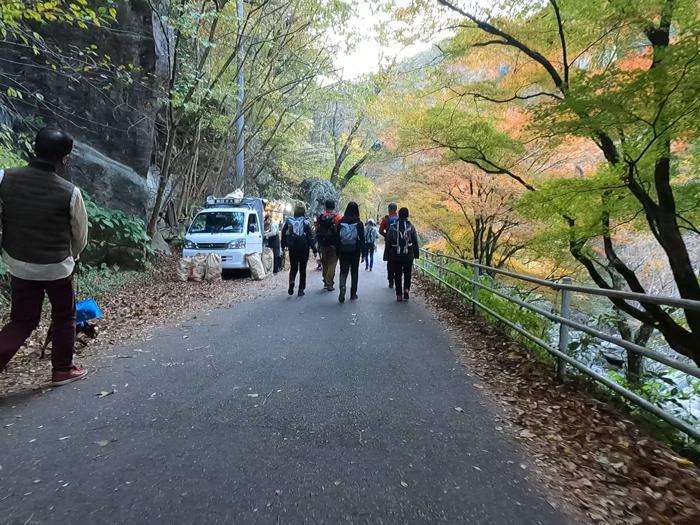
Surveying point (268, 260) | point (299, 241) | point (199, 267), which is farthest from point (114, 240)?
point (299, 241)

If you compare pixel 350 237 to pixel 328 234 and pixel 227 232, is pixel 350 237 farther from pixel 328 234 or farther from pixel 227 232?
pixel 227 232

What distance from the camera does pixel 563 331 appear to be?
12.6 ft

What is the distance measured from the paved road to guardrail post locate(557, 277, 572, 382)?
0.92 meters

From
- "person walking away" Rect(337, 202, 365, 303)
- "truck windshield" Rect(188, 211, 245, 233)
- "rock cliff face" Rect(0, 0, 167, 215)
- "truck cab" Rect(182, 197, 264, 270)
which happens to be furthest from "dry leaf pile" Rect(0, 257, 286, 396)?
"rock cliff face" Rect(0, 0, 167, 215)

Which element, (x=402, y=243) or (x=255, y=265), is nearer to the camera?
(x=402, y=243)

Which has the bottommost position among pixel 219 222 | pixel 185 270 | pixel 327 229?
pixel 185 270

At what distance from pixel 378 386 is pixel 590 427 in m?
1.82

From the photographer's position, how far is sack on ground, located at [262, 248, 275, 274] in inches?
490

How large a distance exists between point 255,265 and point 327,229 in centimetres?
384

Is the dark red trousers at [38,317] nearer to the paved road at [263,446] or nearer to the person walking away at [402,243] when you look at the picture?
the paved road at [263,446]

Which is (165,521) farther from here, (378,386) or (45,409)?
(378,386)

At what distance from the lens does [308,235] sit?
8375 millimetres

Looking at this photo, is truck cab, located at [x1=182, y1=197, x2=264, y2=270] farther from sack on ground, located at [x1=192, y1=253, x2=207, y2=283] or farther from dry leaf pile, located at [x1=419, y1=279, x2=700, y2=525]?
dry leaf pile, located at [x1=419, y1=279, x2=700, y2=525]

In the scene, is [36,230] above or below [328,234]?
below
